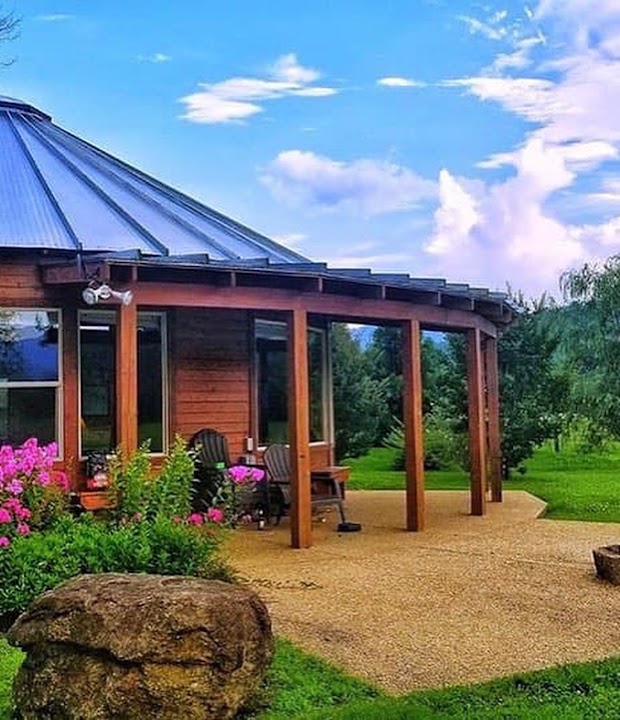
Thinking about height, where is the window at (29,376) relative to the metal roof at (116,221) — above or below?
below

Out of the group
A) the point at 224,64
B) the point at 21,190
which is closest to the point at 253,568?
the point at 21,190

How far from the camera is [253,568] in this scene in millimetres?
7664

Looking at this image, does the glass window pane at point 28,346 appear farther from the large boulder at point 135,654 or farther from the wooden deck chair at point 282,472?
the large boulder at point 135,654

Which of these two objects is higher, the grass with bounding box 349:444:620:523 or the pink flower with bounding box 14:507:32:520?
the pink flower with bounding box 14:507:32:520

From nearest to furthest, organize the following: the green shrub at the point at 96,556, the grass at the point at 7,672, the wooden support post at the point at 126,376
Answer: the grass at the point at 7,672 → the green shrub at the point at 96,556 → the wooden support post at the point at 126,376

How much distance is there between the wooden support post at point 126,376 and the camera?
7738mm

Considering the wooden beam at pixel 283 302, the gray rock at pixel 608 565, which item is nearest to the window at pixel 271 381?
the wooden beam at pixel 283 302

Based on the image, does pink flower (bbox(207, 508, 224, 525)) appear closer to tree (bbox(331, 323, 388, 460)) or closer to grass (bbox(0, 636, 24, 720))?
grass (bbox(0, 636, 24, 720))

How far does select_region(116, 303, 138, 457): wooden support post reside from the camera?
25.4 feet

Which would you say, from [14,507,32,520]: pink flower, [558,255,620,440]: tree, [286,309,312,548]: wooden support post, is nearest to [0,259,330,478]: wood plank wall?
[286,309,312,548]: wooden support post

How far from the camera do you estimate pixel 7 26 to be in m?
12.2

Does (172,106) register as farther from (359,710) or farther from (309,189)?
(359,710)

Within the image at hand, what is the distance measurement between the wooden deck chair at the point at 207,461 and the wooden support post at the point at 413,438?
1956 mm

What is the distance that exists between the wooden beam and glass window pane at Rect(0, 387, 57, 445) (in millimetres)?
1714
